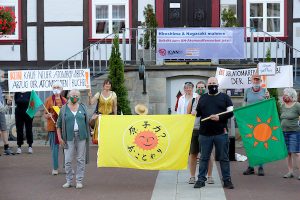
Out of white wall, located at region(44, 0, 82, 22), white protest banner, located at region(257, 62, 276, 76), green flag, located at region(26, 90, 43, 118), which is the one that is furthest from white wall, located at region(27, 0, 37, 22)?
white protest banner, located at region(257, 62, 276, 76)

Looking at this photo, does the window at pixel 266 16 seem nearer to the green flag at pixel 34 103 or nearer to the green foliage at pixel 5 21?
the green foliage at pixel 5 21

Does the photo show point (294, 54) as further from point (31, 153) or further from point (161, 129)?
point (161, 129)

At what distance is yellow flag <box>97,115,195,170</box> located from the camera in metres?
12.5

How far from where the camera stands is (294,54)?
2292 cm

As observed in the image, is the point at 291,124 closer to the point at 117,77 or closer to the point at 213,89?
the point at 213,89

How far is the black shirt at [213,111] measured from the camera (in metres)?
12.1

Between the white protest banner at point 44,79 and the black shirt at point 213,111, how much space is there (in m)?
5.18

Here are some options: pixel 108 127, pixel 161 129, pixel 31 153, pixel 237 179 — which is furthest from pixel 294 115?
pixel 31 153

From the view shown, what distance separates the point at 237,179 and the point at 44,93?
1007 centimetres

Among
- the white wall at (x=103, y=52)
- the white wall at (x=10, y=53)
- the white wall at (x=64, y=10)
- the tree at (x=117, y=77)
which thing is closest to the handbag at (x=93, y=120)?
the tree at (x=117, y=77)

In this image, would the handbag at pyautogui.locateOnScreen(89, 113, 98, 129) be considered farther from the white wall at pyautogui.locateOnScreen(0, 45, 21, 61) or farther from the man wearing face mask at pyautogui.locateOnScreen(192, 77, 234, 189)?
the white wall at pyautogui.locateOnScreen(0, 45, 21, 61)

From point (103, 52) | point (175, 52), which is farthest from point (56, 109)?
point (103, 52)

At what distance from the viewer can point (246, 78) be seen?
677 inches

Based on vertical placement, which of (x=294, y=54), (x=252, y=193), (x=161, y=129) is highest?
(x=294, y=54)
